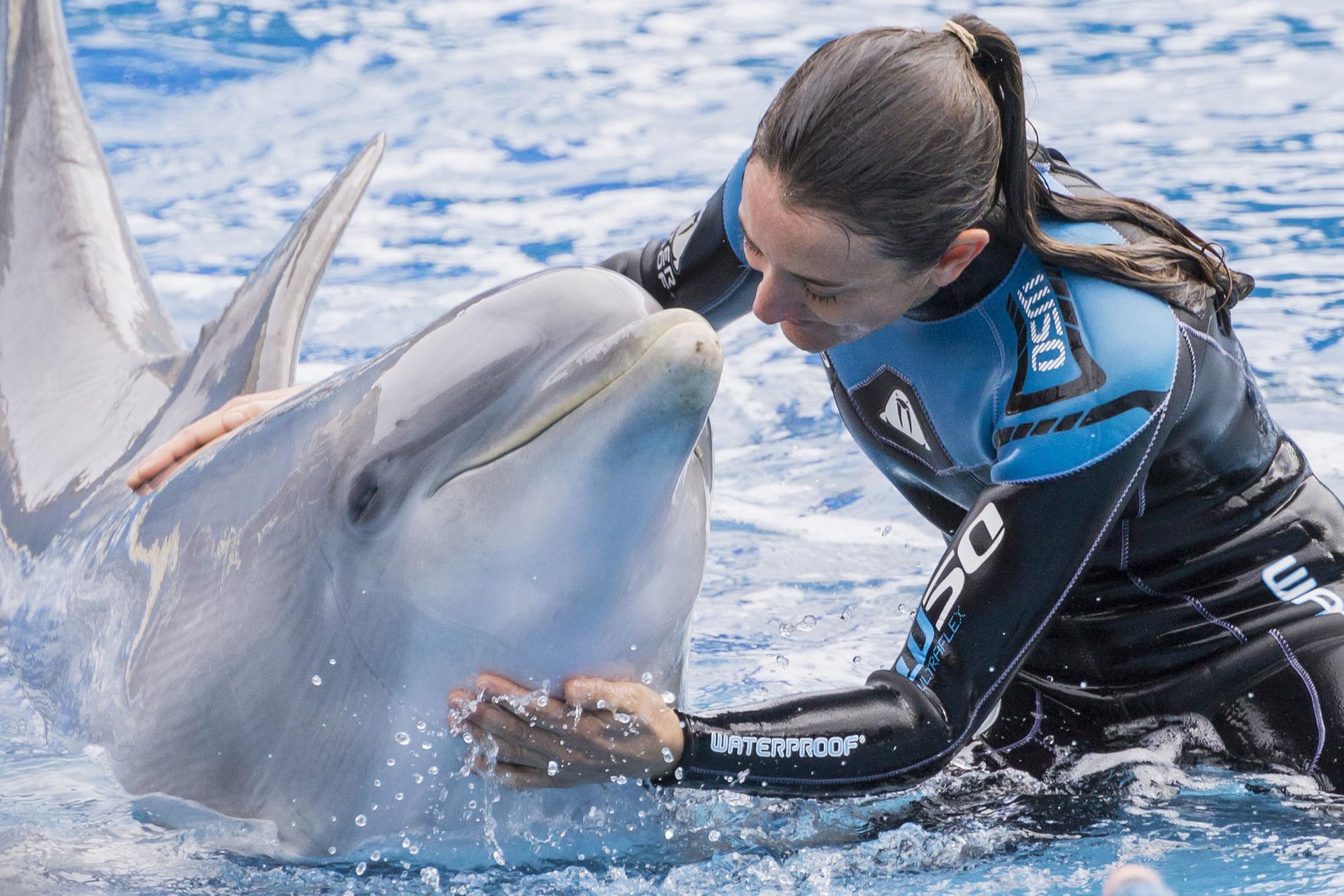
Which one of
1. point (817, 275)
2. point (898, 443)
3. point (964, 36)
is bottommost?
point (898, 443)

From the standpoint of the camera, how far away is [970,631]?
2.82m

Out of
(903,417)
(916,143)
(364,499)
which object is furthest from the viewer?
(903,417)

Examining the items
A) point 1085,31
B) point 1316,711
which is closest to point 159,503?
point 1316,711

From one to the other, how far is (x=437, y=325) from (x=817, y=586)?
2.96m

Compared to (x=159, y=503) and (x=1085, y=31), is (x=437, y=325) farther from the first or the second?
(x=1085, y=31)

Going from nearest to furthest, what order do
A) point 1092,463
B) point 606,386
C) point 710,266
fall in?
point 606,386
point 1092,463
point 710,266

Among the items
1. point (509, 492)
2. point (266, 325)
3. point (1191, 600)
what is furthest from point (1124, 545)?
point (266, 325)

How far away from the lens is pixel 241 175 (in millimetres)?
10250

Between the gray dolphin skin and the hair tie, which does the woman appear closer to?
the hair tie

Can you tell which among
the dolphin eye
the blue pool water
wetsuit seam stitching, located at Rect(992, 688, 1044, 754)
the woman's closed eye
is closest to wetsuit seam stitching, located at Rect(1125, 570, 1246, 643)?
the blue pool water

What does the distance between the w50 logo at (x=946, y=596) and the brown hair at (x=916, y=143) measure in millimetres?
504

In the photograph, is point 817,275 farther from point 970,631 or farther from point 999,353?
point 970,631

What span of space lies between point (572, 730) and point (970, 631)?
777 mm

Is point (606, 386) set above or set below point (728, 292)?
above
